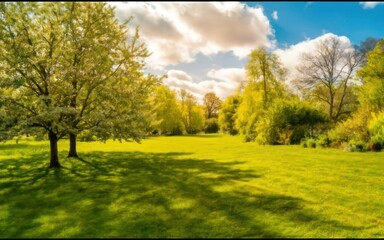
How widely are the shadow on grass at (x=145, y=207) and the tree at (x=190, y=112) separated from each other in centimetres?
7418

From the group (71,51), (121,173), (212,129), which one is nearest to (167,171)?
(121,173)

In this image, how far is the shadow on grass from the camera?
291 inches

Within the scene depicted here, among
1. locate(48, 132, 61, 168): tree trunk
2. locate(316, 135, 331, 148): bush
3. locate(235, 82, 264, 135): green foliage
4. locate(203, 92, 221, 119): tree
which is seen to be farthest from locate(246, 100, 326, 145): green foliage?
locate(203, 92, 221, 119): tree

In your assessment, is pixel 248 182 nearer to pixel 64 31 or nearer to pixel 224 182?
pixel 224 182

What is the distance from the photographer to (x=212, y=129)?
98.9 metres

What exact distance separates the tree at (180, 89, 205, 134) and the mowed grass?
72787 mm

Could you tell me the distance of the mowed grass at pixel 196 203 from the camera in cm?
741

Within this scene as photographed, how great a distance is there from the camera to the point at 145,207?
924 centimetres

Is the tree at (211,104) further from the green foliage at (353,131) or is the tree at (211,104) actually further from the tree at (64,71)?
the tree at (64,71)

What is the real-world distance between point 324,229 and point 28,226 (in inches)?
295

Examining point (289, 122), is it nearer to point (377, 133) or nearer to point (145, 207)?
point (377, 133)

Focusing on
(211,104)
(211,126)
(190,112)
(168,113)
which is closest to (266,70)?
(168,113)

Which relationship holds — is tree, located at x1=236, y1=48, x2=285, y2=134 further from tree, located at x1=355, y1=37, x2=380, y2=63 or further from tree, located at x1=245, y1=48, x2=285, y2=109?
tree, located at x1=355, y1=37, x2=380, y2=63

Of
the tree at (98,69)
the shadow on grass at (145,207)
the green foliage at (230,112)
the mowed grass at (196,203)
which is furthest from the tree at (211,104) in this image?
the shadow on grass at (145,207)
